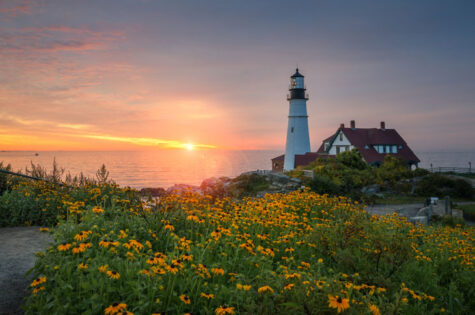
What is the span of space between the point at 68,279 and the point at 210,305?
5.03 feet

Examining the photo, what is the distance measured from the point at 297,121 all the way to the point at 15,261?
38.8 meters

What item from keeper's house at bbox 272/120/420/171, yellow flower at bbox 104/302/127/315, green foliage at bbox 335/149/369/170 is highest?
keeper's house at bbox 272/120/420/171

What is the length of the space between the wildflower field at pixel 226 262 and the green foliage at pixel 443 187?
55.7 feet

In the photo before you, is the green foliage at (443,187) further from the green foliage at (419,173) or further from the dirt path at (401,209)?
the dirt path at (401,209)

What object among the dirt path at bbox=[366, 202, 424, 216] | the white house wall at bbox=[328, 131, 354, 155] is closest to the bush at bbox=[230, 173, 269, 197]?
the dirt path at bbox=[366, 202, 424, 216]

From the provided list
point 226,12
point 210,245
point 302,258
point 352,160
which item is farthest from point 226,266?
point 352,160

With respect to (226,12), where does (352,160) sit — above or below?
below

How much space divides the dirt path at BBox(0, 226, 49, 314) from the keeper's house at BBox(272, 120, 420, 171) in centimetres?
3534

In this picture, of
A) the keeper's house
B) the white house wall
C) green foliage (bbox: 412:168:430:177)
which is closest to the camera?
green foliage (bbox: 412:168:430:177)

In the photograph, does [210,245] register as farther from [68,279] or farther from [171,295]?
[68,279]

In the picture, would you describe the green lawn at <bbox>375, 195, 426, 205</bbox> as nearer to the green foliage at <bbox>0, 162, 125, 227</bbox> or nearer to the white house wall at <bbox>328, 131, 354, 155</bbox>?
the green foliage at <bbox>0, 162, 125, 227</bbox>

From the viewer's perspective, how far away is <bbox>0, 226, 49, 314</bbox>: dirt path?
3.93 meters

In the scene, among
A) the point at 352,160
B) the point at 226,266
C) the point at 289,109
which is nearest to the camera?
the point at 226,266

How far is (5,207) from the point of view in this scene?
24.3 feet
